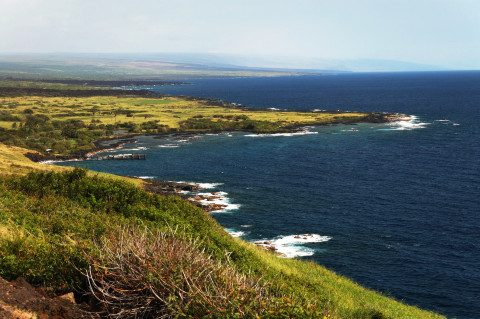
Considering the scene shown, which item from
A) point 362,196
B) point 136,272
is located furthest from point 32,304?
point 362,196

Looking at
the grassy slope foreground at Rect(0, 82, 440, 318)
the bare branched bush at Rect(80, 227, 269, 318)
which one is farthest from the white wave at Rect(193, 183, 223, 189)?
the bare branched bush at Rect(80, 227, 269, 318)

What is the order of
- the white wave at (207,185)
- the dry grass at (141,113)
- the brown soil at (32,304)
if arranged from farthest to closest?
1. the dry grass at (141,113)
2. the white wave at (207,185)
3. the brown soil at (32,304)

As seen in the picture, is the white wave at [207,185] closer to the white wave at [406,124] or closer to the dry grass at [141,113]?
the dry grass at [141,113]

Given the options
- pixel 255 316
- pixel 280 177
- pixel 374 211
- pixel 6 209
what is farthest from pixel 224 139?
pixel 255 316

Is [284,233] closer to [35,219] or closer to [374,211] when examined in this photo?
[374,211]

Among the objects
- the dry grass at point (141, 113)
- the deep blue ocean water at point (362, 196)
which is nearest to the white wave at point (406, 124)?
the deep blue ocean water at point (362, 196)

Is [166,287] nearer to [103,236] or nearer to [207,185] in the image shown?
[103,236]

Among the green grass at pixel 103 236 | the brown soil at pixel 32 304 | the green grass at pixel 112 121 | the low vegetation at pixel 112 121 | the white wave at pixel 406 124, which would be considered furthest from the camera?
the white wave at pixel 406 124
